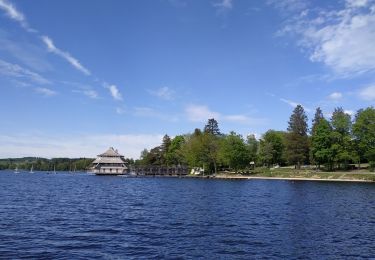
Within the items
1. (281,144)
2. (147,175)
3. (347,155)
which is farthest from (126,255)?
(147,175)

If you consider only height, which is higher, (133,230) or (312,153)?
(312,153)

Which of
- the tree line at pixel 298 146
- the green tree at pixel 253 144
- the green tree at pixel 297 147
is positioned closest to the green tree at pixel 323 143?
the tree line at pixel 298 146

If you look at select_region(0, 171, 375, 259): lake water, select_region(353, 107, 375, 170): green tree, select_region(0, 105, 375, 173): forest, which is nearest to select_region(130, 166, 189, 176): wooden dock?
select_region(0, 105, 375, 173): forest

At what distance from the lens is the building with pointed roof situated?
195 metres

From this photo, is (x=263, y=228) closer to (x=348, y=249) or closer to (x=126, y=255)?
(x=348, y=249)

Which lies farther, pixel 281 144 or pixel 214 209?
pixel 281 144

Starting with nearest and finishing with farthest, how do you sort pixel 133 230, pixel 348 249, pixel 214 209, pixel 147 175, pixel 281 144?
pixel 348 249 → pixel 133 230 → pixel 214 209 → pixel 281 144 → pixel 147 175

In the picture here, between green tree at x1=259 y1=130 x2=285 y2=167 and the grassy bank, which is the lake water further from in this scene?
green tree at x1=259 y1=130 x2=285 y2=167

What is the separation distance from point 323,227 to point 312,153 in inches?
4286

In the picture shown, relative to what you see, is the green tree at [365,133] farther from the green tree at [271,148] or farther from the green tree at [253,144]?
the green tree at [253,144]

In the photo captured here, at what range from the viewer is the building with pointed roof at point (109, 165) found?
19462 cm

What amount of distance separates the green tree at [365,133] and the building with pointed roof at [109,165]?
11364cm

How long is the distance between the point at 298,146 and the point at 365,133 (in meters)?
25.6

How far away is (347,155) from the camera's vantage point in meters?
120
